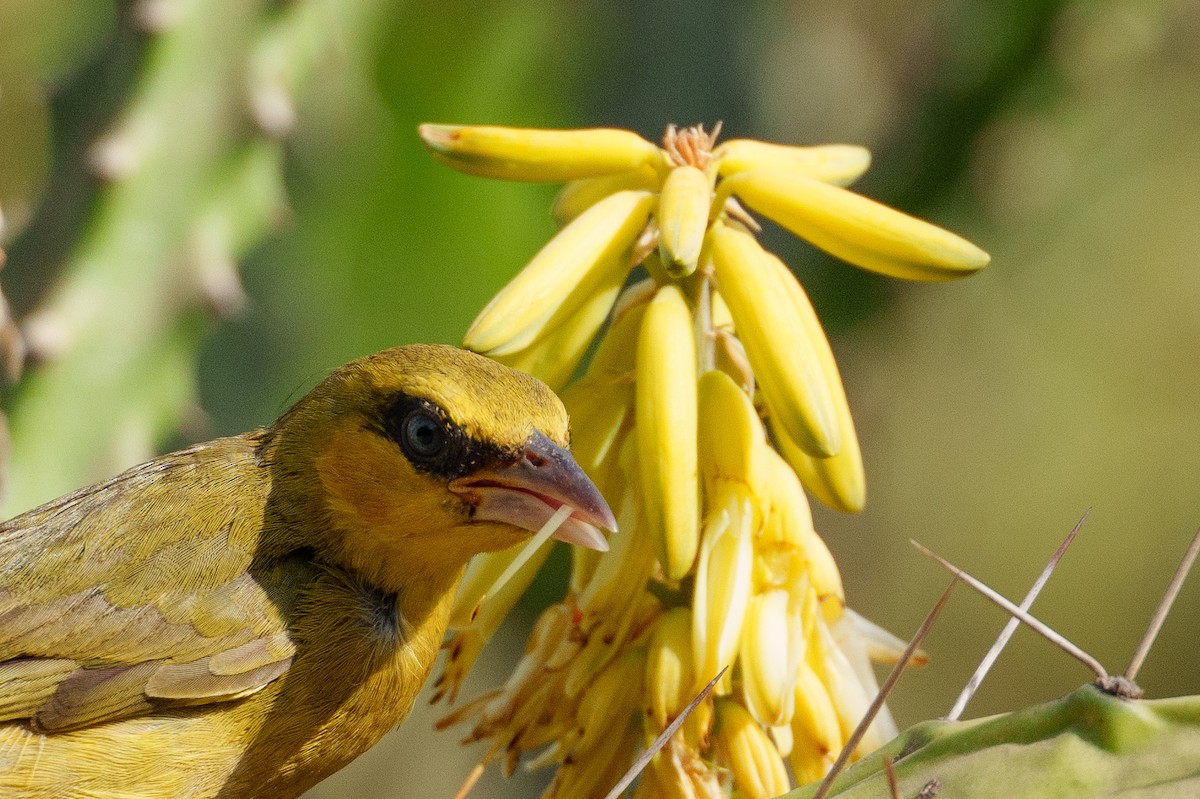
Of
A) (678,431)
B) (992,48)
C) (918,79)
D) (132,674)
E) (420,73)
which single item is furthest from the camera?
(918,79)

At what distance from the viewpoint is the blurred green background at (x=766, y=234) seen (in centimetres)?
245

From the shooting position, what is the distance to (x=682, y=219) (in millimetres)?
2012

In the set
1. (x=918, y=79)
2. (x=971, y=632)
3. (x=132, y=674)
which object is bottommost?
(x=132, y=674)

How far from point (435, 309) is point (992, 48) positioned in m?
1.57

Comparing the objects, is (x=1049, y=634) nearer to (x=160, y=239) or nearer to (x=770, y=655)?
(x=770, y=655)

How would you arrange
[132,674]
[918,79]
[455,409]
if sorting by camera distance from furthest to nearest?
[918,79] < [132,674] < [455,409]

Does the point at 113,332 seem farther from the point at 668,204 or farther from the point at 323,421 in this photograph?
the point at 668,204

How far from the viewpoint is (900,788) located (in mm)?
1500

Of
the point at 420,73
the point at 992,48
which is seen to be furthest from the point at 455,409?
the point at 992,48

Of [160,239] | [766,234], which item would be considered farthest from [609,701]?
[766,234]

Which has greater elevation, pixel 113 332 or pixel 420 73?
pixel 420 73

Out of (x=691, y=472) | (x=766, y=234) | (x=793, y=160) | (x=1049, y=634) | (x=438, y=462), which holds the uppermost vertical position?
(x=793, y=160)

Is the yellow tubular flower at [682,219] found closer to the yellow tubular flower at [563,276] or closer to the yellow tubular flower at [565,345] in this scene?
the yellow tubular flower at [563,276]

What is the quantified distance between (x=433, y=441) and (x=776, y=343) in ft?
1.87
